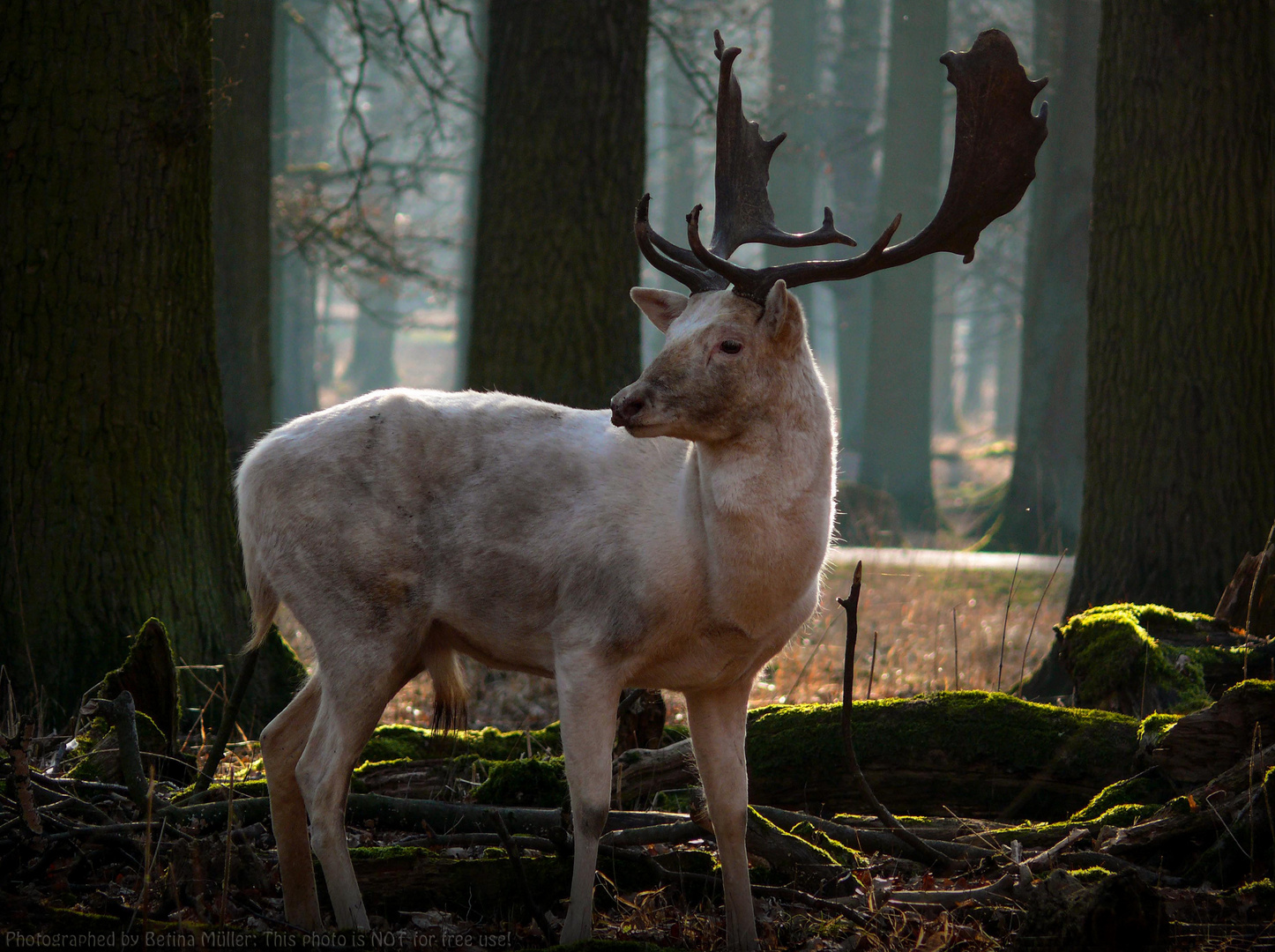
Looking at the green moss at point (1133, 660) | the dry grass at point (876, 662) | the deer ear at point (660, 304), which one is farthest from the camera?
the dry grass at point (876, 662)

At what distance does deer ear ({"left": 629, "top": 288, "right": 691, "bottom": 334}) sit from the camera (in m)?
4.21

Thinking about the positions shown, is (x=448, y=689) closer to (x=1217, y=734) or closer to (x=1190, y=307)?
(x=1217, y=734)

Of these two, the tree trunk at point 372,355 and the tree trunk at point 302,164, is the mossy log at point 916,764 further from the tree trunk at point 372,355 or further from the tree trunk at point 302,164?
the tree trunk at point 372,355

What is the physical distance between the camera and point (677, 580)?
3.75m

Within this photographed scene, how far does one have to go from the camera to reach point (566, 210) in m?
8.21

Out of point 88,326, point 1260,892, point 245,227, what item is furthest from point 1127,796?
point 245,227

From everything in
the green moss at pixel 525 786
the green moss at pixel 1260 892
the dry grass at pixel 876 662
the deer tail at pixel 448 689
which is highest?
the deer tail at pixel 448 689

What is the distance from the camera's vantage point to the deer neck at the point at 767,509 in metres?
3.71

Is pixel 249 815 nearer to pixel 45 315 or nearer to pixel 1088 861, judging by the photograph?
pixel 45 315

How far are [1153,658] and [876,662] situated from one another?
10.2ft

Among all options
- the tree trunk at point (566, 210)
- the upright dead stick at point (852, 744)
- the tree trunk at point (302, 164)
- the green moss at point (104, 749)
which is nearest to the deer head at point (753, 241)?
the upright dead stick at point (852, 744)

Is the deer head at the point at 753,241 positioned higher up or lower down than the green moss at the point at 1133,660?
higher up

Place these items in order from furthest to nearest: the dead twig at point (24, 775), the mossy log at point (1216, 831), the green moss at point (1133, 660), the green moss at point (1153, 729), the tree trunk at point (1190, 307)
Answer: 1. the tree trunk at point (1190, 307)
2. the green moss at point (1133, 660)
3. the green moss at point (1153, 729)
4. the mossy log at point (1216, 831)
5. the dead twig at point (24, 775)

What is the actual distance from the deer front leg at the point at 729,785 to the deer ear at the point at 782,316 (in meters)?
1.26
